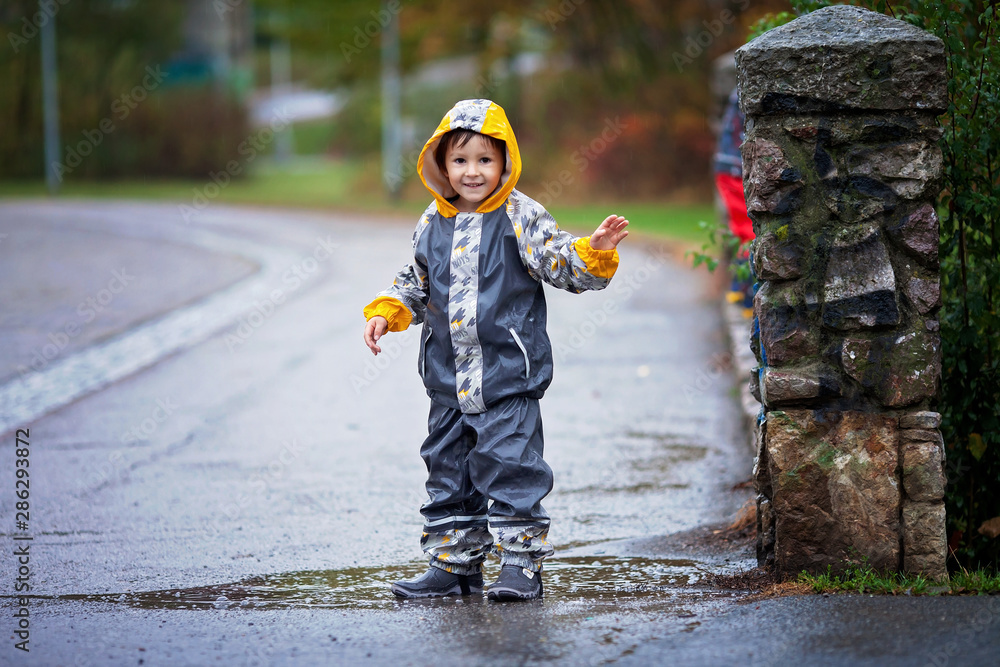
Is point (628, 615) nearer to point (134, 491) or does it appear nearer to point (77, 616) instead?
point (77, 616)

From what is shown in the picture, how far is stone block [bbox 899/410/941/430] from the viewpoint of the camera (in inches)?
147

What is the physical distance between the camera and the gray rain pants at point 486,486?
3.85 meters

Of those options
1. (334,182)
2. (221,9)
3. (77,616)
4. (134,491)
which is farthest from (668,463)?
(221,9)

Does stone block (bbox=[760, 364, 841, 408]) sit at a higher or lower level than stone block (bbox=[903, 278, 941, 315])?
lower

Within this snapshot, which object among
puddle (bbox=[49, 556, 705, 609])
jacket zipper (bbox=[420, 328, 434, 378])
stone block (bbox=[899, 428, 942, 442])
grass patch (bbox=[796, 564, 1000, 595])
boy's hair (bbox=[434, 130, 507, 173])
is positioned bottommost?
Answer: puddle (bbox=[49, 556, 705, 609])

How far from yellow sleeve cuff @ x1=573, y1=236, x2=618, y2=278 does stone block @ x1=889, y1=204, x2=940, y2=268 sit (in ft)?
2.97

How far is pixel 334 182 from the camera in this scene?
109 feet

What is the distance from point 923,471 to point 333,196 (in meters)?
24.6

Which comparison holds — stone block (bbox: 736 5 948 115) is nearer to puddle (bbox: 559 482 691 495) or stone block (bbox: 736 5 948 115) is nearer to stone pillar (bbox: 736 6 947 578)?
stone pillar (bbox: 736 6 947 578)

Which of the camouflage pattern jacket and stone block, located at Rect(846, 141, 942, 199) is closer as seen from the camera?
stone block, located at Rect(846, 141, 942, 199)

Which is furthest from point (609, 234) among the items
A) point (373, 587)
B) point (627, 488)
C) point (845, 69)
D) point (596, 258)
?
point (627, 488)

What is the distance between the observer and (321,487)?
18.7 feet

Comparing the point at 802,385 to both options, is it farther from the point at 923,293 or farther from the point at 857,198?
the point at 857,198

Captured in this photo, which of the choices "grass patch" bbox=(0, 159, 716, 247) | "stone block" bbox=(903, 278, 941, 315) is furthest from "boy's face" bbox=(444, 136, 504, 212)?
"grass patch" bbox=(0, 159, 716, 247)
